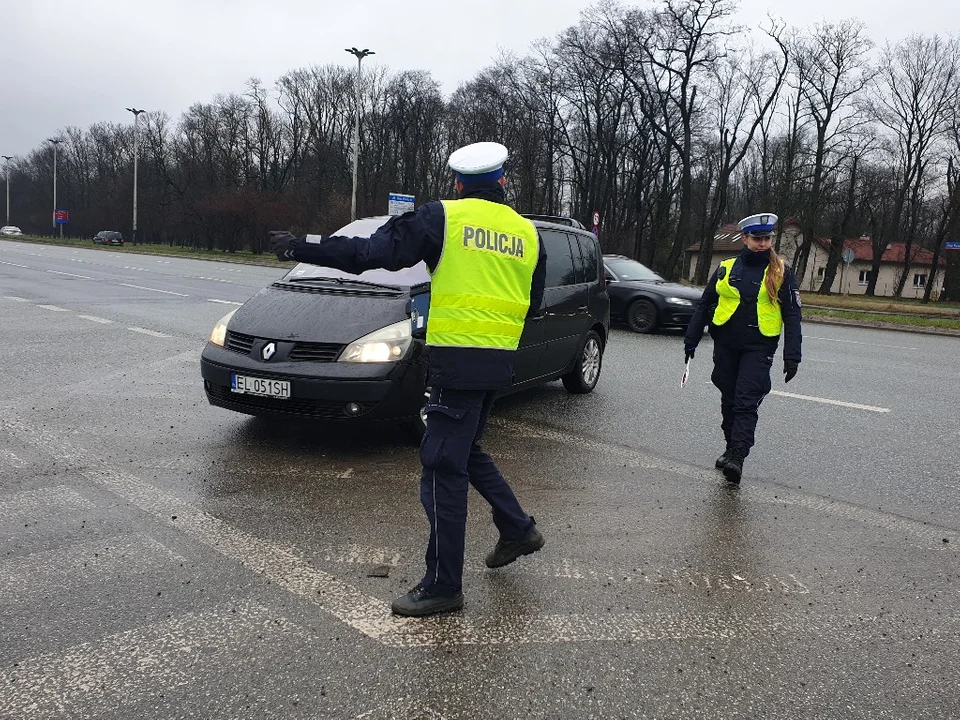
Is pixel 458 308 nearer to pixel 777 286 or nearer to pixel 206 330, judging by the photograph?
pixel 777 286

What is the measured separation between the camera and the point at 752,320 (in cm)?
551

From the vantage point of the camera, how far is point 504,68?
163 ft

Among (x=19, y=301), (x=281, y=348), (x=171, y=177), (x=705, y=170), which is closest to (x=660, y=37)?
→ (x=705, y=170)

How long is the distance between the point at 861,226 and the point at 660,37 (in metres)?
26.8

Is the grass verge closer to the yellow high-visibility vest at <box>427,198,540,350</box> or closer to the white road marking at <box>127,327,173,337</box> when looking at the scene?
the white road marking at <box>127,327,173,337</box>

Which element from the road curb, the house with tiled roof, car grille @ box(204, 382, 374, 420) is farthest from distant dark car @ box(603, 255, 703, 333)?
the house with tiled roof

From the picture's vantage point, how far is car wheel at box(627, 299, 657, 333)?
15050 millimetres

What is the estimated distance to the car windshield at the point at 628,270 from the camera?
629 inches

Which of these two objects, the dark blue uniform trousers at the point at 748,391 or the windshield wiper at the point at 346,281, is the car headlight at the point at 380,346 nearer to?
the windshield wiper at the point at 346,281

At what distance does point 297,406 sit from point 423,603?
246cm

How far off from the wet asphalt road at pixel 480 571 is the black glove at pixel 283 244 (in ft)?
4.63

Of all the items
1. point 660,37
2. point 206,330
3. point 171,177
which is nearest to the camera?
point 206,330

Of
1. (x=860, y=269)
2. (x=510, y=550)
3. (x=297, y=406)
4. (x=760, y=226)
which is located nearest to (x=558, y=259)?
(x=760, y=226)

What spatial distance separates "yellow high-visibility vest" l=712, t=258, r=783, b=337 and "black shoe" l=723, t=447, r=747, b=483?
804 millimetres
